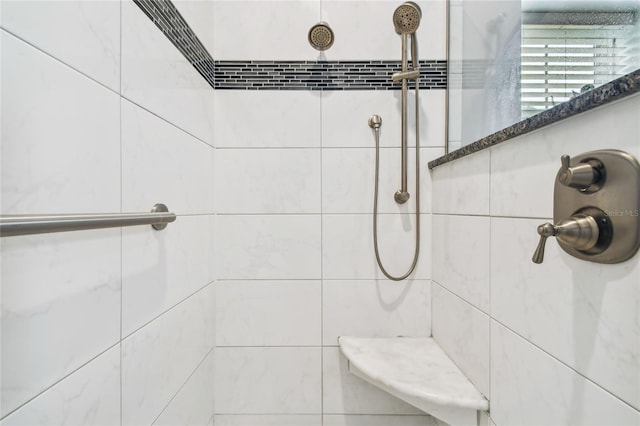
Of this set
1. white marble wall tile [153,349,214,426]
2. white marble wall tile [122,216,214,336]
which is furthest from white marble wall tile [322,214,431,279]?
white marble wall tile [153,349,214,426]

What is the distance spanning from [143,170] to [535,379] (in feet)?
3.28

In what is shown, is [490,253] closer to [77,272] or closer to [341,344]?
[341,344]

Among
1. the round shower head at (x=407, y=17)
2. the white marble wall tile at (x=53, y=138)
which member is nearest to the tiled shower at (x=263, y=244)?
the white marble wall tile at (x=53, y=138)

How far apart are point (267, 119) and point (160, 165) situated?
562 millimetres

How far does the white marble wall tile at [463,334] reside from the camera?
84cm

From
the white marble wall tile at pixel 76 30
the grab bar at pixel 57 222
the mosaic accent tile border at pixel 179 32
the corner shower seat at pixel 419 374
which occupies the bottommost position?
the corner shower seat at pixel 419 374

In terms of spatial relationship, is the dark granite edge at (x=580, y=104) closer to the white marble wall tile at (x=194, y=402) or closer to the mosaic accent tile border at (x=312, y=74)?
the mosaic accent tile border at (x=312, y=74)

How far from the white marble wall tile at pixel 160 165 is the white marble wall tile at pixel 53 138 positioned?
1.9 inches

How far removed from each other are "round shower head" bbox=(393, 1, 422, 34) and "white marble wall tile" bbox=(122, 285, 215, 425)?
4.14 ft

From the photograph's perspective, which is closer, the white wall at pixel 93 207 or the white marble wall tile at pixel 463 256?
the white wall at pixel 93 207

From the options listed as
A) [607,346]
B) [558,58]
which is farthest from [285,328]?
[558,58]

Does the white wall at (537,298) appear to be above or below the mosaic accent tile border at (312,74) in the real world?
below

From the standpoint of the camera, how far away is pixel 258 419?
1264 mm

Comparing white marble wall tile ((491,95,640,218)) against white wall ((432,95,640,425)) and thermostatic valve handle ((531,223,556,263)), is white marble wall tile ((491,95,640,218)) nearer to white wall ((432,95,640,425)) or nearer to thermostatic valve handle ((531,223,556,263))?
white wall ((432,95,640,425))
